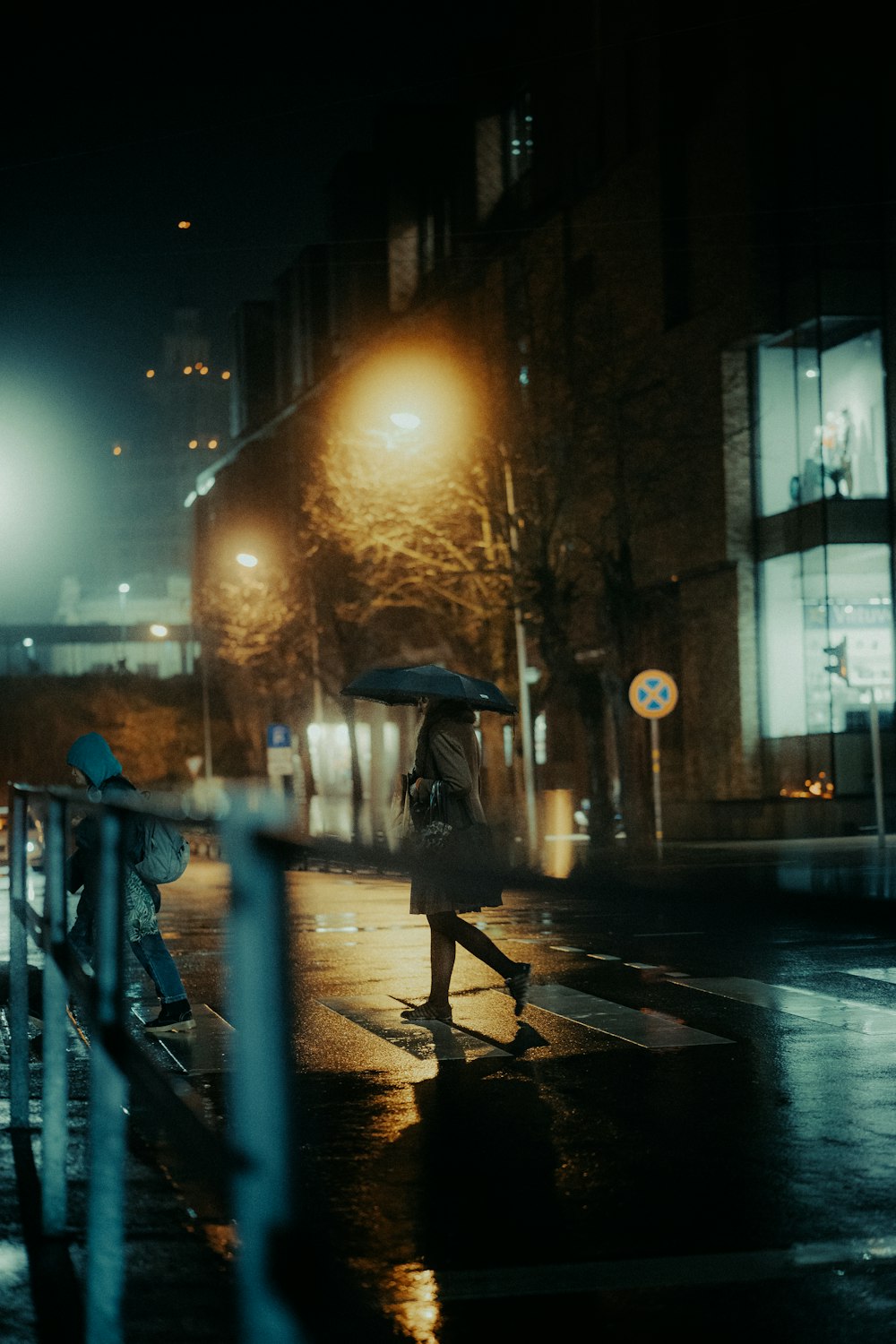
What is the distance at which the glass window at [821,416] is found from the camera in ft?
120

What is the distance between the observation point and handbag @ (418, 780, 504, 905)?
32.6ft

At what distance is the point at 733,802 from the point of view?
35.7 metres

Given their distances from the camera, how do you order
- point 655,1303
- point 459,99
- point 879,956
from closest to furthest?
1. point 655,1303
2. point 879,956
3. point 459,99

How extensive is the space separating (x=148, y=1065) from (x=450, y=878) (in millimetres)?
5796

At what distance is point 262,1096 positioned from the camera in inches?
111

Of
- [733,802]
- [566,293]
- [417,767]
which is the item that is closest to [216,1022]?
[417,767]

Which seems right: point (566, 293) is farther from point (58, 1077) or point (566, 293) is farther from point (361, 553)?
point (58, 1077)

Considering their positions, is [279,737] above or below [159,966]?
above

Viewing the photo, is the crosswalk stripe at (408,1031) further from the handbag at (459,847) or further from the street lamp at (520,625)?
the street lamp at (520,625)

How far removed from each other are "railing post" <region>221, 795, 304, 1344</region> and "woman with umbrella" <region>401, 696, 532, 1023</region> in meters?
6.97

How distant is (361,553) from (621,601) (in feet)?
26.8

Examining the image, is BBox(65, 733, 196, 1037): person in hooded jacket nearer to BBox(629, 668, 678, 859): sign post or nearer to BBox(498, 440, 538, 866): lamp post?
BBox(629, 668, 678, 859): sign post

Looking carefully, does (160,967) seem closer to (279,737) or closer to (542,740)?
(279,737)

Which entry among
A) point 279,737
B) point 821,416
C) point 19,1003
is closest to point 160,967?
point 19,1003
